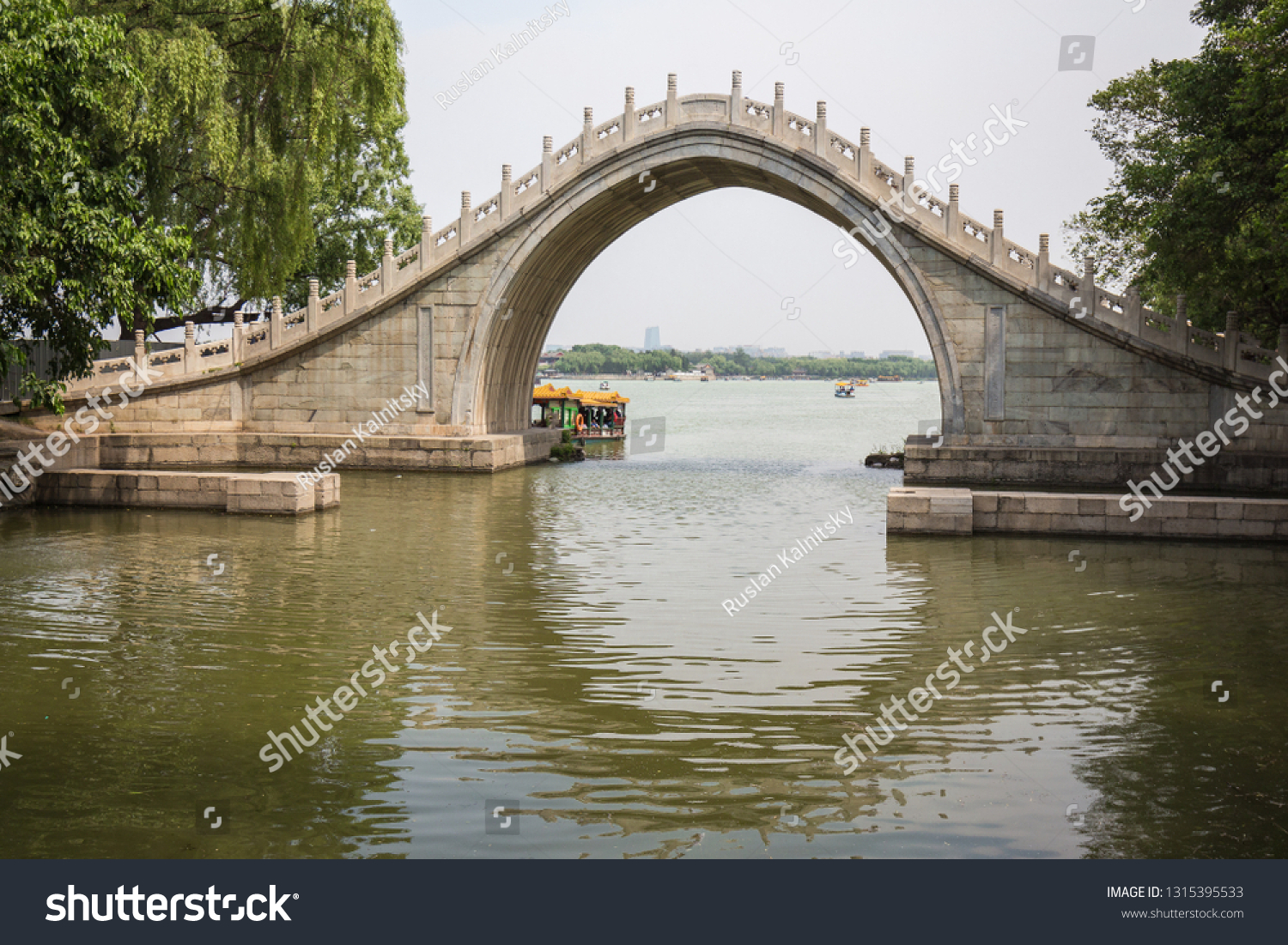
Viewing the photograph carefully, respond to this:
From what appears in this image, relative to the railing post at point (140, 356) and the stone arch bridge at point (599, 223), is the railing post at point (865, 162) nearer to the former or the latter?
the stone arch bridge at point (599, 223)

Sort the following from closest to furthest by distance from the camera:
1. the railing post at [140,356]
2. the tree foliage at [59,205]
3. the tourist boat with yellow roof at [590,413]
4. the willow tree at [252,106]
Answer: the tree foliage at [59,205]
the willow tree at [252,106]
the railing post at [140,356]
the tourist boat with yellow roof at [590,413]

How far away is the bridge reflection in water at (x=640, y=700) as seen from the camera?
→ 5.55 metres

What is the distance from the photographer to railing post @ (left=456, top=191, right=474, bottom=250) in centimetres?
2722

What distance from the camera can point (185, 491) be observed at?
17.3 meters

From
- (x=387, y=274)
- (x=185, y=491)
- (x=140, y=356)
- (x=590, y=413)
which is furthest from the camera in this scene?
(x=590, y=413)

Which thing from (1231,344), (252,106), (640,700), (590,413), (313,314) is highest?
(252,106)

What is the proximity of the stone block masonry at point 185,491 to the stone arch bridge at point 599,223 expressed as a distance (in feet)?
20.9

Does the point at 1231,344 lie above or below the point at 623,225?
below

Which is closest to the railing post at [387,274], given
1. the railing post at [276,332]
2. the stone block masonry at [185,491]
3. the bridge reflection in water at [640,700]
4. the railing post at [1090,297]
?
the railing post at [276,332]

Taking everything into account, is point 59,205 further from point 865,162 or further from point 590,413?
point 590,413

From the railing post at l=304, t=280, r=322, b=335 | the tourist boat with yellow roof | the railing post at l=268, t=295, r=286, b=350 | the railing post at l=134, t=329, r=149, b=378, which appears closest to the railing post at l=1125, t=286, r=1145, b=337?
the railing post at l=304, t=280, r=322, b=335

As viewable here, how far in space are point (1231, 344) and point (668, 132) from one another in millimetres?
12604

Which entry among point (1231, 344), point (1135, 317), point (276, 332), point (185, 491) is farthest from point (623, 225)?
point (185, 491)

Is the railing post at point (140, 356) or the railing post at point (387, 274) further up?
the railing post at point (387, 274)
